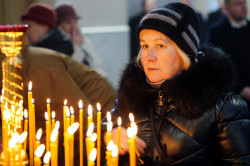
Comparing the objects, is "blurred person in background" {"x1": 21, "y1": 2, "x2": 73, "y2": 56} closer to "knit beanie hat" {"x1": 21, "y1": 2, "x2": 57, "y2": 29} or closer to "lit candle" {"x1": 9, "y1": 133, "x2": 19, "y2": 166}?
"knit beanie hat" {"x1": 21, "y1": 2, "x2": 57, "y2": 29}

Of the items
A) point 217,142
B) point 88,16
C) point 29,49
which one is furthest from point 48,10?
point 217,142

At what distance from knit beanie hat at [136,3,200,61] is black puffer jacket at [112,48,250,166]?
11 cm

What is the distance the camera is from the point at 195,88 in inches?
73.8

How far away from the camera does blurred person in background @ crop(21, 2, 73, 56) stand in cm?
443

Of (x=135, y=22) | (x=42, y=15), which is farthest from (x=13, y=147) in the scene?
(x=135, y=22)

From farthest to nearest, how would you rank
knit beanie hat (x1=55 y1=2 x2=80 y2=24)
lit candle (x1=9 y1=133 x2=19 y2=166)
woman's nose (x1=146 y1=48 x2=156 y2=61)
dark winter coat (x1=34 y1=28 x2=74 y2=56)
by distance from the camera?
knit beanie hat (x1=55 y1=2 x2=80 y2=24), dark winter coat (x1=34 y1=28 x2=74 y2=56), woman's nose (x1=146 y1=48 x2=156 y2=61), lit candle (x1=9 y1=133 x2=19 y2=166)

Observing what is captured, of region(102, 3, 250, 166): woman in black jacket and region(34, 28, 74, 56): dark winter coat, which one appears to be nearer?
region(102, 3, 250, 166): woman in black jacket

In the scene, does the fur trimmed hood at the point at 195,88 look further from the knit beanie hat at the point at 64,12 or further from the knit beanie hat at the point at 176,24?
the knit beanie hat at the point at 64,12

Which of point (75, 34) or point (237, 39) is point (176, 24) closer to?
point (237, 39)

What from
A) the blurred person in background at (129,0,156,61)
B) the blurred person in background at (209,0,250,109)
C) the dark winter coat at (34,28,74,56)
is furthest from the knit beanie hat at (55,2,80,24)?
the blurred person in background at (129,0,156,61)

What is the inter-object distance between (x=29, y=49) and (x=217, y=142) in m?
1.70

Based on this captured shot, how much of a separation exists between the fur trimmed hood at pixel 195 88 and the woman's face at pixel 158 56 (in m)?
0.06

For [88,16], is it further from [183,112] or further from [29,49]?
[183,112]

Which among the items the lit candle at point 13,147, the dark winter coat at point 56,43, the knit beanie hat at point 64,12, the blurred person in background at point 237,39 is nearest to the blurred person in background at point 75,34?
the knit beanie hat at point 64,12
